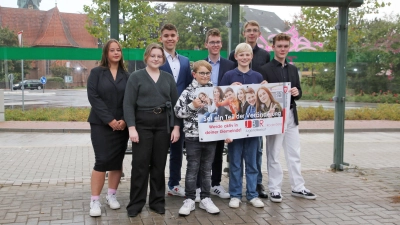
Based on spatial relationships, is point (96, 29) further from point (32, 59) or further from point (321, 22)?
point (321, 22)

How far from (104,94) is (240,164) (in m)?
1.81

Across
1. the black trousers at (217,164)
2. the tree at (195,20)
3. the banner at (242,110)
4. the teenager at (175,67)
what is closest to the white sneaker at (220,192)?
the black trousers at (217,164)

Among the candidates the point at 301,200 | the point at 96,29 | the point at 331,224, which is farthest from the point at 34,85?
the point at 331,224

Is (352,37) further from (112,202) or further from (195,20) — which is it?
(112,202)

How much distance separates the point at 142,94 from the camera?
4500 millimetres

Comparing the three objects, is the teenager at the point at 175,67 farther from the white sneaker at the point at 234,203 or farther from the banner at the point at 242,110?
the white sneaker at the point at 234,203

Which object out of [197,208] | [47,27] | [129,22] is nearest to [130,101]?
[197,208]

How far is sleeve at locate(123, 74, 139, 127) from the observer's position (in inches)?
175

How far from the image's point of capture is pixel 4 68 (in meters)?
6.43

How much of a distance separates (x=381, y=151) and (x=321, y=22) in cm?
414

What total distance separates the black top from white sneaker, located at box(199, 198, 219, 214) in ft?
4.00

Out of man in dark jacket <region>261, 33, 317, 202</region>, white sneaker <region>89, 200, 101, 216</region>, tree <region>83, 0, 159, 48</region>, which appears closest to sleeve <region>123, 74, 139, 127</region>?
white sneaker <region>89, 200, 101, 216</region>

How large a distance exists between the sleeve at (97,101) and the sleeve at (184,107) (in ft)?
2.36

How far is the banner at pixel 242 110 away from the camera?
184 inches
